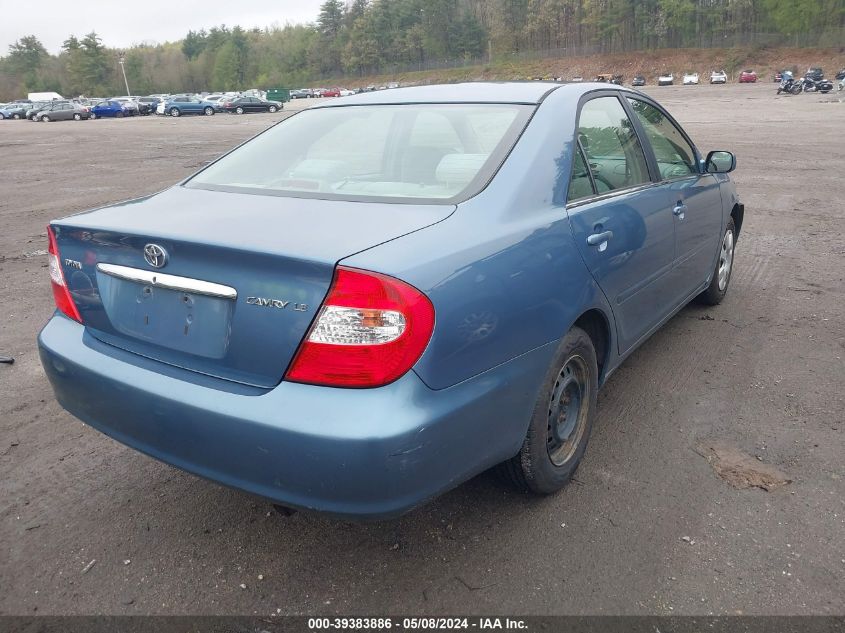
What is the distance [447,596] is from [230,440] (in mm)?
916

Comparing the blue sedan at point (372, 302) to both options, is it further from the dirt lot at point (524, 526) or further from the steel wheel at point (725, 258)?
the steel wheel at point (725, 258)

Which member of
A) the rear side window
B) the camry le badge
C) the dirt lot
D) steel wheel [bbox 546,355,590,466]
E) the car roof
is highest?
the car roof

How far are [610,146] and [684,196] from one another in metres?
0.88

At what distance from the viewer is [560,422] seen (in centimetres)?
283

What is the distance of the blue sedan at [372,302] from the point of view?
A: 191 centimetres

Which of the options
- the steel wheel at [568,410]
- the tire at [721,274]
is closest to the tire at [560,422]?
the steel wheel at [568,410]

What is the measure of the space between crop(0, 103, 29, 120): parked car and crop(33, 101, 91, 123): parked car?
5.09 meters

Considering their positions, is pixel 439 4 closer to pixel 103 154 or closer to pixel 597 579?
pixel 103 154

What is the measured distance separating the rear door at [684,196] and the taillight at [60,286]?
2.91 metres

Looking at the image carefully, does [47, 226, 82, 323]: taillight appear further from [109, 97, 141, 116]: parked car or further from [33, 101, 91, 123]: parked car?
[109, 97, 141, 116]: parked car

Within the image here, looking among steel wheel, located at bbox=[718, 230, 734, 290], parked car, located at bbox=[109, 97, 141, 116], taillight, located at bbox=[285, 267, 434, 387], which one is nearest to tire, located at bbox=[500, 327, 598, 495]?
taillight, located at bbox=[285, 267, 434, 387]

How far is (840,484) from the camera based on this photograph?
282 cm

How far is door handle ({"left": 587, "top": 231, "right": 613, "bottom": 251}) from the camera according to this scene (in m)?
2.71

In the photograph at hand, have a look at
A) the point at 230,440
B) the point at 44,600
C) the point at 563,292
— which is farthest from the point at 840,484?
the point at 44,600
